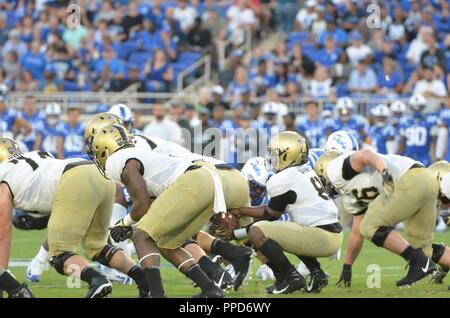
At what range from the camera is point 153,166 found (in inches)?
314

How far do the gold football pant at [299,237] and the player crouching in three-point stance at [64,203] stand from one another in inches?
44.5

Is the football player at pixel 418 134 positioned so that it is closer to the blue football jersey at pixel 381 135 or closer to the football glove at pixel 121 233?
the blue football jersey at pixel 381 135

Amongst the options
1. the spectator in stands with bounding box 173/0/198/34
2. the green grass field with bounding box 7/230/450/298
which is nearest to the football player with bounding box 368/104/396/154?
the green grass field with bounding box 7/230/450/298

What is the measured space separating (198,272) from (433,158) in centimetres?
914

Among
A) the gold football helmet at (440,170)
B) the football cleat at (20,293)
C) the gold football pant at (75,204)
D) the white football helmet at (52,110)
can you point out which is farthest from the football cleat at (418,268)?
the white football helmet at (52,110)

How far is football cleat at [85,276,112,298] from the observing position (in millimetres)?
7734

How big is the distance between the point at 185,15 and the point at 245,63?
1.72 metres

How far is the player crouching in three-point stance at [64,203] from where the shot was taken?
793 cm

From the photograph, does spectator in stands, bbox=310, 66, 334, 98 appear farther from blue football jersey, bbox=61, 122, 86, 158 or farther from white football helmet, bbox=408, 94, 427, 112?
blue football jersey, bbox=61, 122, 86, 158

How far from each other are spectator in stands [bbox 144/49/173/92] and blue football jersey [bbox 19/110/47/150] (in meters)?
2.64

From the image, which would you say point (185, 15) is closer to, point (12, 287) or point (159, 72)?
point (159, 72)

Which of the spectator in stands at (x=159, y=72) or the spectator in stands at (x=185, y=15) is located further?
the spectator in stands at (x=185, y=15)

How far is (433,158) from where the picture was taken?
1641 cm
